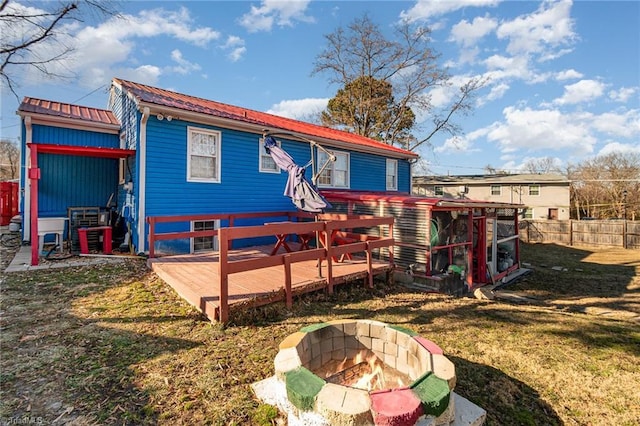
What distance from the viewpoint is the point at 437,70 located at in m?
21.8

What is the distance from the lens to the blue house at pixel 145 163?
7113 millimetres

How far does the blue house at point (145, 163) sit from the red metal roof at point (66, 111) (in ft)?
0.11

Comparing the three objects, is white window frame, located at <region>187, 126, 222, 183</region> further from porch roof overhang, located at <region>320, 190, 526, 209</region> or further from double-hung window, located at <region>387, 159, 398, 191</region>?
double-hung window, located at <region>387, 159, 398, 191</region>

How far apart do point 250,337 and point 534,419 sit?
2.83m

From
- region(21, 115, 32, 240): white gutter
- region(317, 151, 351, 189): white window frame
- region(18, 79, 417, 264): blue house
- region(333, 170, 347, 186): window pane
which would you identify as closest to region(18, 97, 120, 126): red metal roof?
region(18, 79, 417, 264): blue house

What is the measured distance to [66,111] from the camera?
29.2 ft

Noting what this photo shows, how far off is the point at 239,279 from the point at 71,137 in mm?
7520

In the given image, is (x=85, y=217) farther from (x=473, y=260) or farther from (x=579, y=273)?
(x=579, y=273)

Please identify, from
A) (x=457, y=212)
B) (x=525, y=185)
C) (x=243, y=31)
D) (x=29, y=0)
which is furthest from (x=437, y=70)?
(x=29, y=0)

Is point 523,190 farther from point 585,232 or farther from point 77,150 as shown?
point 77,150

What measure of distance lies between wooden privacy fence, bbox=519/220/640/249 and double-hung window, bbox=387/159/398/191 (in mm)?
9681

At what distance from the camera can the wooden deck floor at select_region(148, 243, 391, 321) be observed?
13.5 feet

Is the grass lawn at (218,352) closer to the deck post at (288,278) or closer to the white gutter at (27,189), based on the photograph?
the deck post at (288,278)

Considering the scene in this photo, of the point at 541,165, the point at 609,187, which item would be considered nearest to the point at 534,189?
the point at 609,187
